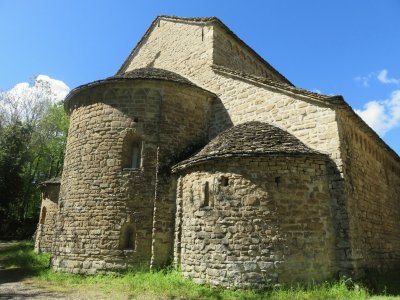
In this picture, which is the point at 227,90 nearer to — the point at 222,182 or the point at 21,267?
the point at 222,182

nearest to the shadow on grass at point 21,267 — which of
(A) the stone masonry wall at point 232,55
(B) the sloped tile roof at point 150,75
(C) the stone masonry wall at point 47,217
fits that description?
(C) the stone masonry wall at point 47,217

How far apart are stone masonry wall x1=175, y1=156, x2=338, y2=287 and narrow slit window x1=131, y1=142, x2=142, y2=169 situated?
2.48 metres

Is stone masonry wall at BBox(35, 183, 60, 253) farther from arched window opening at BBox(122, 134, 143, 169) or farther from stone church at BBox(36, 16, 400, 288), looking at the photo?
arched window opening at BBox(122, 134, 143, 169)

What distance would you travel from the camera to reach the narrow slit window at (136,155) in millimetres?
9844

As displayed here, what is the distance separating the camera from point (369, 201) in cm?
948

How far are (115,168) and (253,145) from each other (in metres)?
4.09

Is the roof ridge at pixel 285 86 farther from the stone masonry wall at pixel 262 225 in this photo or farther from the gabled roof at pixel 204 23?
the gabled roof at pixel 204 23

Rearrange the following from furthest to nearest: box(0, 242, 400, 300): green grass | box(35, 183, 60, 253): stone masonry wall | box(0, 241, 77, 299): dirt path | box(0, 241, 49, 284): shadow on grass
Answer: box(35, 183, 60, 253): stone masonry wall, box(0, 241, 49, 284): shadow on grass, box(0, 241, 77, 299): dirt path, box(0, 242, 400, 300): green grass

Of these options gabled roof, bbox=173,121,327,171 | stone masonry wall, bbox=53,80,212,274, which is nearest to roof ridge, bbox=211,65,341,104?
gabled roof, bbox=173,121,327,171

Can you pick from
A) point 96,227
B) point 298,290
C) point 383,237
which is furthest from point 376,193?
point 96,227

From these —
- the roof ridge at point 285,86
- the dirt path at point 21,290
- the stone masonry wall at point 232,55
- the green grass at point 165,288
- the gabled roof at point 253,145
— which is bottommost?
the dirt path at point 21,290

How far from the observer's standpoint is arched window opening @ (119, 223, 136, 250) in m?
9.03

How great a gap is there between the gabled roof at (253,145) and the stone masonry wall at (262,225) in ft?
0.64

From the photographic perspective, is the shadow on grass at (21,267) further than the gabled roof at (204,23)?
No
